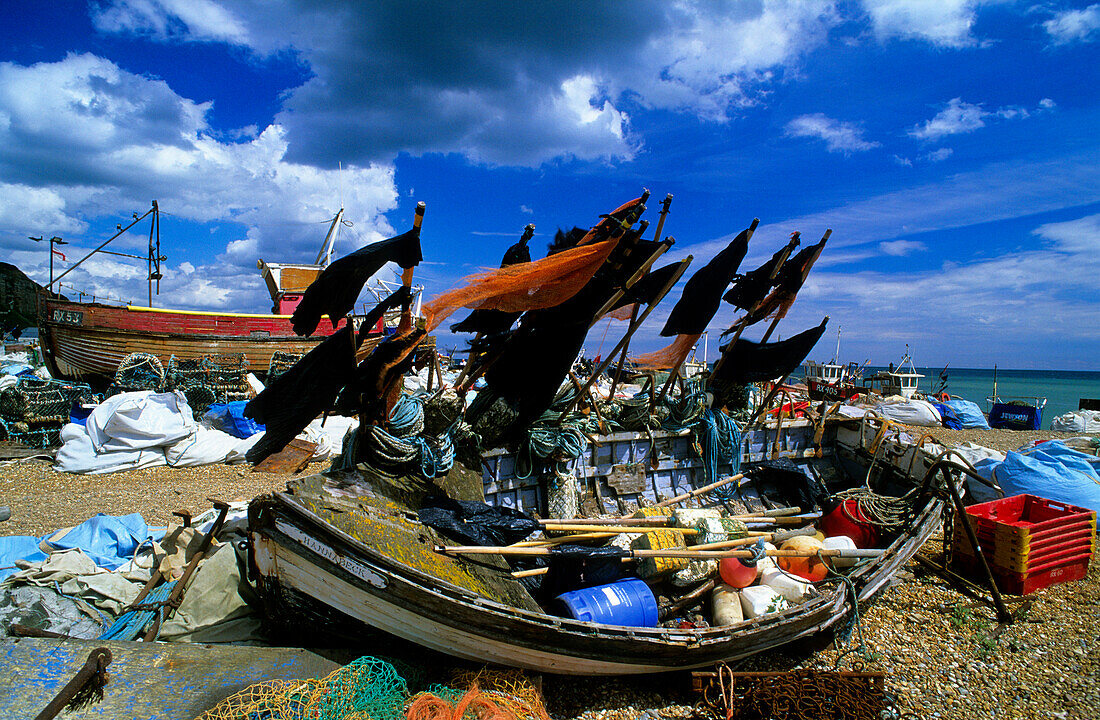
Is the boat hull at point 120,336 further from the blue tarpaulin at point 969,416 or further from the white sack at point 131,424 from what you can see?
the blue tarpaulin at point 969,416

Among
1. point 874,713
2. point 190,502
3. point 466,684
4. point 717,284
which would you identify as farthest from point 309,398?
point 190,502

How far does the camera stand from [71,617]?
4.44m

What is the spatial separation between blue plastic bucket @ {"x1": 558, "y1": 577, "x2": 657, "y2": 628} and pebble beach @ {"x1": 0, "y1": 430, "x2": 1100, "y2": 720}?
0.64 meters

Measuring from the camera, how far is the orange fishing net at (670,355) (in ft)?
21.6

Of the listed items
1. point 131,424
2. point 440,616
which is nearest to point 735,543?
point 440,616

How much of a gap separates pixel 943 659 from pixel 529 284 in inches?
217

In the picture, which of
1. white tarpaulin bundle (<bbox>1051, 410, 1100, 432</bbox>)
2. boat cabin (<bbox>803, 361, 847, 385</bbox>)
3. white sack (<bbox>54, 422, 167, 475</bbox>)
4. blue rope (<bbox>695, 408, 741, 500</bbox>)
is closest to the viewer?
blue rope (<bbox>695, 408, 741, 500</bbox>)

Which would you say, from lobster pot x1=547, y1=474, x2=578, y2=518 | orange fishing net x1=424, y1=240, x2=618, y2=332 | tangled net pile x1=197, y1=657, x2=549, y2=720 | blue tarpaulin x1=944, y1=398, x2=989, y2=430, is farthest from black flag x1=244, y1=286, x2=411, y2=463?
blue tarpaulin x1=944, y1=398, x2=989, y2=430

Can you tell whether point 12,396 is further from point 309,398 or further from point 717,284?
point 717,284

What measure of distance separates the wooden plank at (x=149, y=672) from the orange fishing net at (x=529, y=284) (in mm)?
2894

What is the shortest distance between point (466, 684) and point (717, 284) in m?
4.69

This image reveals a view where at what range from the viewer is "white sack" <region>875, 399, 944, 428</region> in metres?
23.5

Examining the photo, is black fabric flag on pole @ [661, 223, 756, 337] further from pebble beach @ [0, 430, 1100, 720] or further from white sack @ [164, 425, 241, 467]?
white sack @ [164, 425, 241, 467]

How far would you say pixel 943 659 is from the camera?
16.7ft
